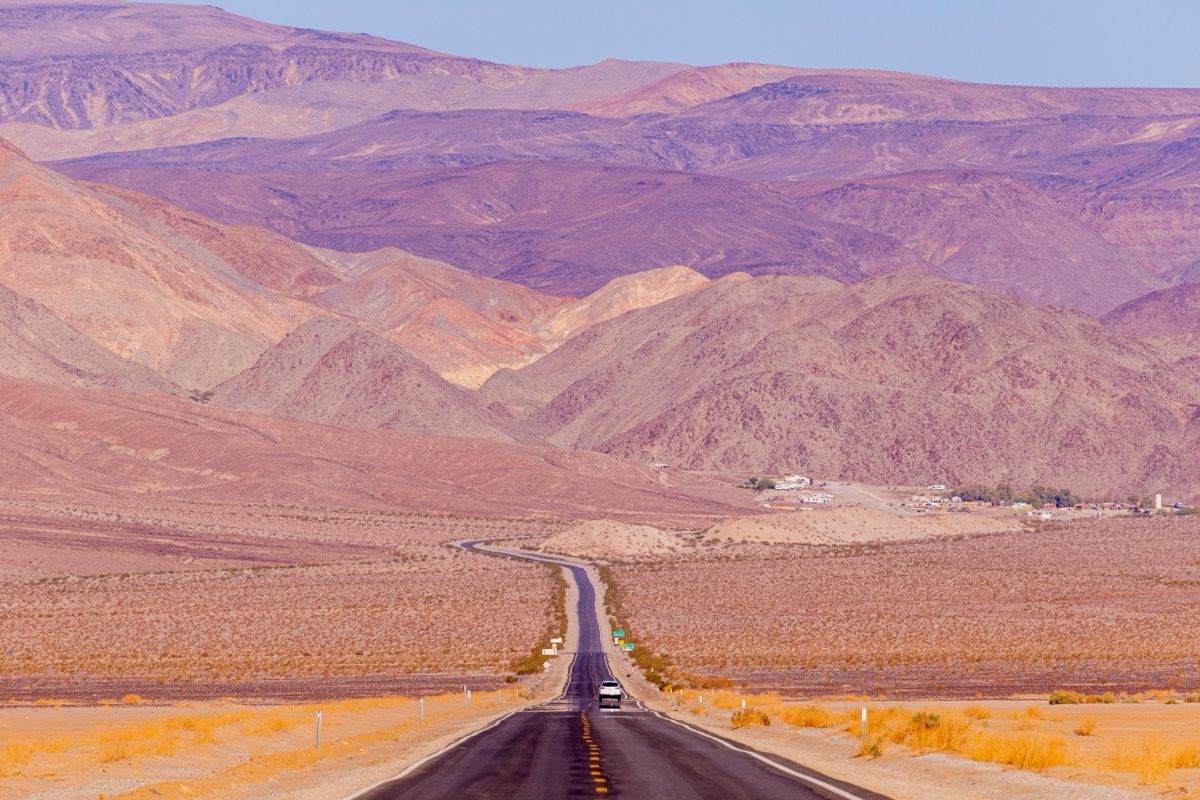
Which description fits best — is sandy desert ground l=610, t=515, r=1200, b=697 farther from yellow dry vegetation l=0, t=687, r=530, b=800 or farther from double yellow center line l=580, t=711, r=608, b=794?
double yellow center line l=580, t=711, r=608, b=794

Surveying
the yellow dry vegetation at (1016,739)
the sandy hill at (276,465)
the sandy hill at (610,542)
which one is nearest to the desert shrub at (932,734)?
the yellow dry vegetation at (1016,739)

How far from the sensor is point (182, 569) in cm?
12150

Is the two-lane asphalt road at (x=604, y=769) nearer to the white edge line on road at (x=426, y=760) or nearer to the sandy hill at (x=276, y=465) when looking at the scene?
the white edge line on road at (x=426, y=760)

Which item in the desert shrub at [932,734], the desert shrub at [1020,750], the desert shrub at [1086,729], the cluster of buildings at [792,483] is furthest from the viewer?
the cluster of buildings at [792,483]

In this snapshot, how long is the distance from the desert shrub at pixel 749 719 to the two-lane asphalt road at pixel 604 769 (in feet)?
4.68

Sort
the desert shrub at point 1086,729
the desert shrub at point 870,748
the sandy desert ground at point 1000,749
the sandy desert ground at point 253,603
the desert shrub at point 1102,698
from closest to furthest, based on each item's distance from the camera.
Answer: the sandy desert ground at point 1000,749
the desert shrub at point 870,748
the desert shrub at point 1086,729
the desert shrub at point 1102,698
the sandy desert ground at point 253,603

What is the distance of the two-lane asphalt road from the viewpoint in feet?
82.8

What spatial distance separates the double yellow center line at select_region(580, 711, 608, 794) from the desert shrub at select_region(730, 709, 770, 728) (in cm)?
366

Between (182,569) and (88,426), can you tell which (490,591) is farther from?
(88,426)

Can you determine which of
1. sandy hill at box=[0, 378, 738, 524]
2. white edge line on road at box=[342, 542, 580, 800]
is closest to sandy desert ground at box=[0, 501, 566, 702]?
sandy hill at box=[0, 378, 738, 524]

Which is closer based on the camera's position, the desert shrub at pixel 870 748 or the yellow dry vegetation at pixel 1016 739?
the yellow dry vegetation at pixel 1016 739

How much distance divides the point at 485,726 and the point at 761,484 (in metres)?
145

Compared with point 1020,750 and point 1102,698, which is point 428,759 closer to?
point 1020,750

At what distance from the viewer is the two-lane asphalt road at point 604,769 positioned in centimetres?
2523
